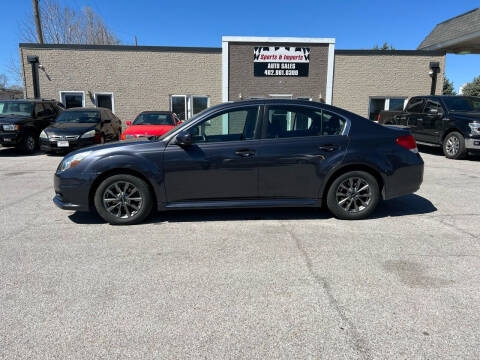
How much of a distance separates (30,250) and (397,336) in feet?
12.3

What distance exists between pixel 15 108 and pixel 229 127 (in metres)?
10.7

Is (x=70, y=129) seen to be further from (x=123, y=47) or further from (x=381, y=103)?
(x=381, y=103)

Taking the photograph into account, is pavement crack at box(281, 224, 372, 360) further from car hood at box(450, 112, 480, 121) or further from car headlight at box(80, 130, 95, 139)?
car headlight at box(80, 130, 95, 139)

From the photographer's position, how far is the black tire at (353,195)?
471 cm

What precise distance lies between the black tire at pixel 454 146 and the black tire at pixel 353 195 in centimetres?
682

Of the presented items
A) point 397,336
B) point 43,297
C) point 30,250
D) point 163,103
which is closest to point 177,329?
point 43,297

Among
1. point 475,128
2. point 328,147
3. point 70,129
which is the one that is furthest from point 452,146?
point 70,129

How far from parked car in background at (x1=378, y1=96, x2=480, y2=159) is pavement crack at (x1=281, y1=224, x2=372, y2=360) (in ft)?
26.1

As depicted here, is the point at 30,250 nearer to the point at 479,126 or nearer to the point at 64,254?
the point at 64,254

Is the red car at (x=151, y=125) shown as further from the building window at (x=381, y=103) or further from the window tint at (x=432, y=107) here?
the building window at (x=381, y=103)

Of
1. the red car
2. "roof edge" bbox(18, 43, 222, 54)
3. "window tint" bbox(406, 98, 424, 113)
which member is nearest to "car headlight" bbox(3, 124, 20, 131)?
the red car

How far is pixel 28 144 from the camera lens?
1148cm

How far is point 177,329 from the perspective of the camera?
2.42m

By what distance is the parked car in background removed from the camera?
9609 millimetres
